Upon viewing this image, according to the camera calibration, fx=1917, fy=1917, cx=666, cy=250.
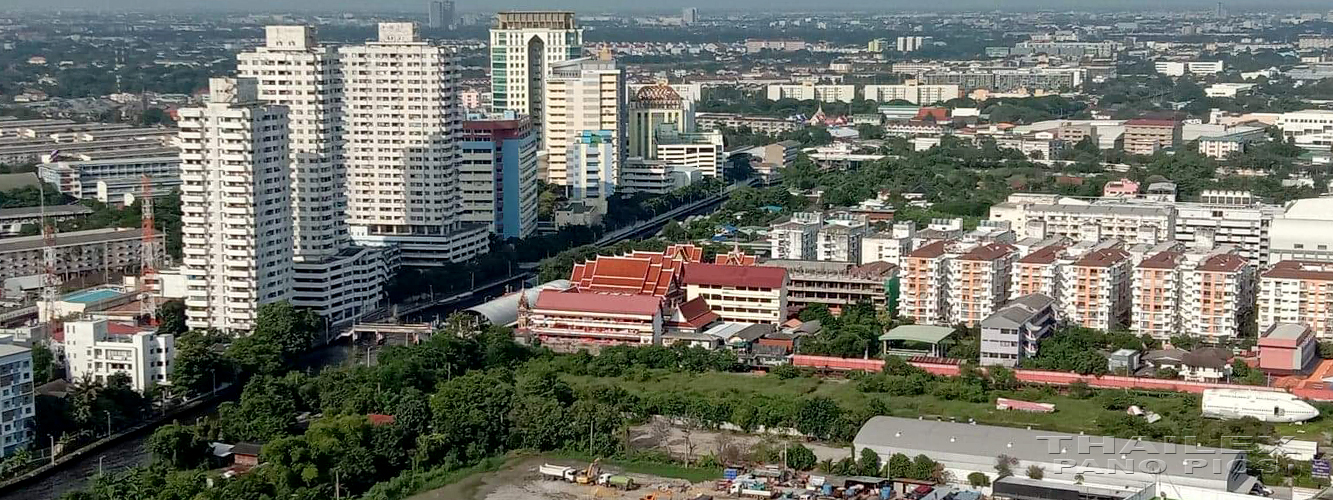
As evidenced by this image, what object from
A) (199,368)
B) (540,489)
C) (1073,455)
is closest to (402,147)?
(199,368)

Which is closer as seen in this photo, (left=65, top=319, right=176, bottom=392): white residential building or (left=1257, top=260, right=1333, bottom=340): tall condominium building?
(left=65, top=319, right=176, bottom=392): white residential building

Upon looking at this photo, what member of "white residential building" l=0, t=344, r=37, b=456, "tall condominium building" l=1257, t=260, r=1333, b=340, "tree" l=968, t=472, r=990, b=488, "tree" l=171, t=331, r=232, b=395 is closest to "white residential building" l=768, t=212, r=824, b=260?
"tall condominium building" l=1257, t=260, r=1333, b=340

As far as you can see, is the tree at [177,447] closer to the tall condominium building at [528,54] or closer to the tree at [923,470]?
the tree at [923,470]

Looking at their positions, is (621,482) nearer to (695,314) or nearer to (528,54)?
(695,314)

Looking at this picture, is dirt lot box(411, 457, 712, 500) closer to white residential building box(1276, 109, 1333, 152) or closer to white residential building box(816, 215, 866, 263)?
white residential building box(816, 215, 866, 263)

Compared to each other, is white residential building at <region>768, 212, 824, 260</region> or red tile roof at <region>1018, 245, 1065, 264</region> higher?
red tile roof at <region>1018, 245, 1065, 264</region>

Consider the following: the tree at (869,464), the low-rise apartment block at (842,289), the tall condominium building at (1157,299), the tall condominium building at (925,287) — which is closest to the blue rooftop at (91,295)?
the low-rise apartment block at (842,289)
